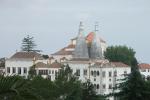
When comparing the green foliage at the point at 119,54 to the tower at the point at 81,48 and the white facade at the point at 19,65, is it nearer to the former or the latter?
the tower at the point at 81,48

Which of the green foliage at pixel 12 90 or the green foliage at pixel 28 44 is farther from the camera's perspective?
the green foliage at pixel 28 44

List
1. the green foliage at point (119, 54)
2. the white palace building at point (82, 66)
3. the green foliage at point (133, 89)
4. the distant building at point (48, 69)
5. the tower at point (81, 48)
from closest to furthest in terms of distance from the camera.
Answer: the green foliage at point (133, 89) → the distant building at point (48, 69) → the white palace building at point (82, 66) → the tower at point (81, 48) → the green foliage at point (119, 54)

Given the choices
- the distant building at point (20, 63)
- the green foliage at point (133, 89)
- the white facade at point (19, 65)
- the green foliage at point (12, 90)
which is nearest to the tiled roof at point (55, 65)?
the distant building at point (20, 63)

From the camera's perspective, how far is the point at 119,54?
11344cm

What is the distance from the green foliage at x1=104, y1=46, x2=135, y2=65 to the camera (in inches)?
4357

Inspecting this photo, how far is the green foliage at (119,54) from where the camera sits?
110675mm

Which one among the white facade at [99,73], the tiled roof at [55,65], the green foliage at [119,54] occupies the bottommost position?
the white facade at [99,73]

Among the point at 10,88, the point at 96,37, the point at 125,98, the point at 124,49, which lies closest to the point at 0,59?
the point at 124,49

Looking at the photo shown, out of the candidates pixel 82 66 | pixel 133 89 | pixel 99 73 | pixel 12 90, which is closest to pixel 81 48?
pixel 82 66

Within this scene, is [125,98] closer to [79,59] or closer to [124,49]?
[79,59]

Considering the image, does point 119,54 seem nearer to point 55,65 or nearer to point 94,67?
point 94,67

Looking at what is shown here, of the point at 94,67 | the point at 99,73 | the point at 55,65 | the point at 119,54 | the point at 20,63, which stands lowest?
the point at 99,73

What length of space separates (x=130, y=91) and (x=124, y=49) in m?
95.1

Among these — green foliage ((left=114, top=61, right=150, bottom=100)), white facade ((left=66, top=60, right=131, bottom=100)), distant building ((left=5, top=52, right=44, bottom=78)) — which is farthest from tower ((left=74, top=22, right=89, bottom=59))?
green foliage ((left=114, top=61, right=150, bottom=100))
